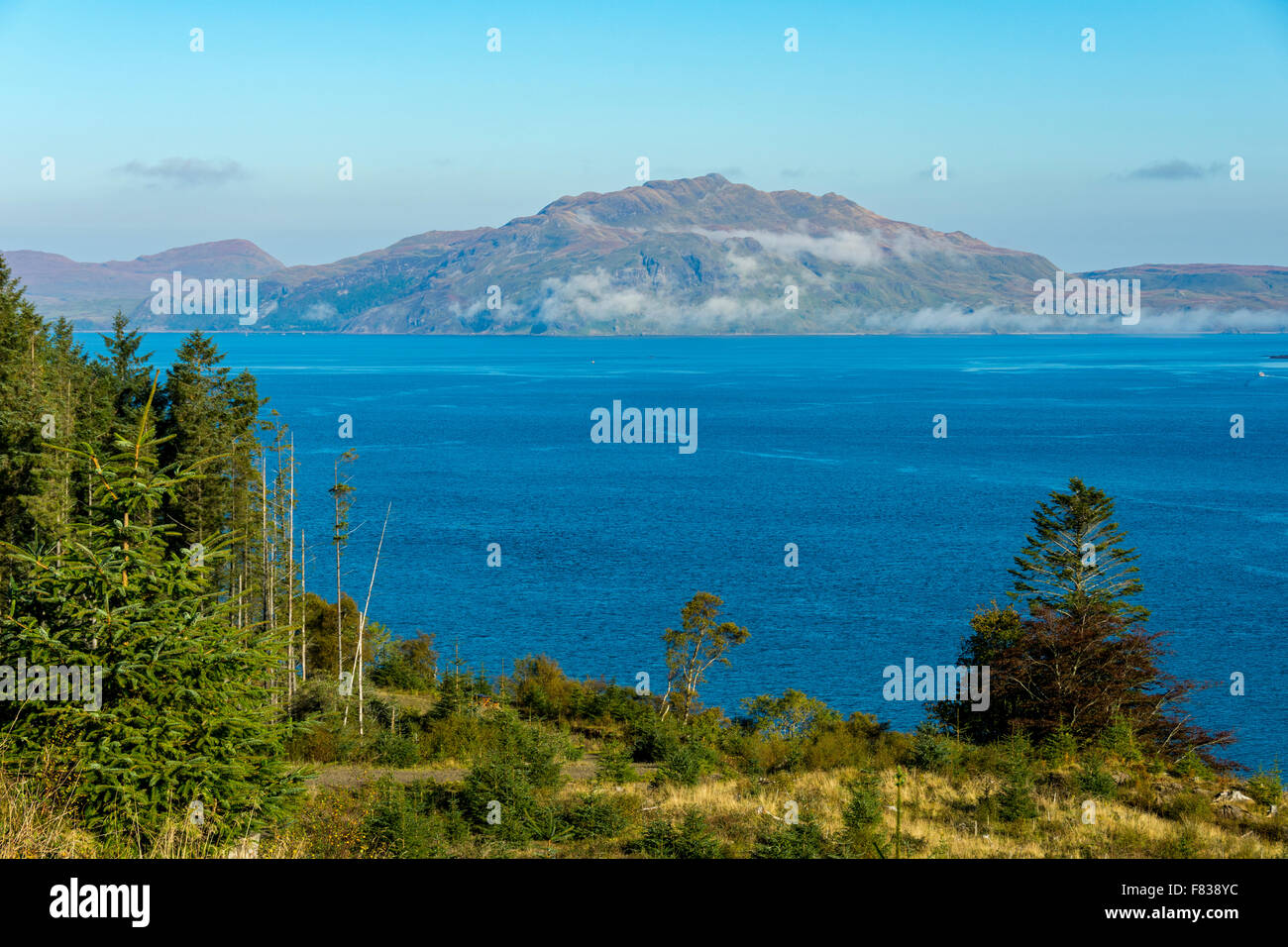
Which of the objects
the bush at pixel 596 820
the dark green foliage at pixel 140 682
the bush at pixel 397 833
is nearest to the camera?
the dark green foliage at pixel 140 682

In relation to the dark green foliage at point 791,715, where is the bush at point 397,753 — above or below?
above

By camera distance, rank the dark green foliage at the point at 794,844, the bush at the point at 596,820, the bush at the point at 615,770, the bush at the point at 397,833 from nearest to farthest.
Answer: the dark green foliage at the point at 794,844, the bush at the point at 397,833, the bush at the point at 596,820, the bush at the point at 615,770

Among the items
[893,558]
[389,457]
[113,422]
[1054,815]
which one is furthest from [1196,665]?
[389,457]

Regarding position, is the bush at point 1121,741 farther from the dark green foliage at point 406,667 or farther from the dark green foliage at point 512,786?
the dark green foliage at point 406,667

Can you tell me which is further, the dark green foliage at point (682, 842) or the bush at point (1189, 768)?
the bush at point (1189, 768)

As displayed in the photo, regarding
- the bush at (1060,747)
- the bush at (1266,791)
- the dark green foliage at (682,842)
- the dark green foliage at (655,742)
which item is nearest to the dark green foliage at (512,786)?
the dark green foliage at (682,842)

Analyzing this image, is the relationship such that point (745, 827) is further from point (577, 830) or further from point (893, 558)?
point (893, 558)

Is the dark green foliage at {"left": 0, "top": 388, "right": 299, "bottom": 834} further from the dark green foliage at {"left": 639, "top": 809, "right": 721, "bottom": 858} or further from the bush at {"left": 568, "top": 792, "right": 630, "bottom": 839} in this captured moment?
the bush at {"left": 568, "top": 792, "right": 630, "bottom": 839}

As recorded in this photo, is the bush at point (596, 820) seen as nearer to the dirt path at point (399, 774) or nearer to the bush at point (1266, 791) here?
the dirt path at point (399, 774)

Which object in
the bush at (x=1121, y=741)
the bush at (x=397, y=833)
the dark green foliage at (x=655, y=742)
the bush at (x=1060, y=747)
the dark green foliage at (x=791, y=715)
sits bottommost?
the dark green foliage at (x=791, y=715)
